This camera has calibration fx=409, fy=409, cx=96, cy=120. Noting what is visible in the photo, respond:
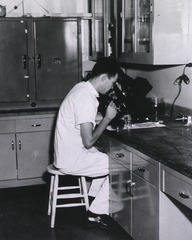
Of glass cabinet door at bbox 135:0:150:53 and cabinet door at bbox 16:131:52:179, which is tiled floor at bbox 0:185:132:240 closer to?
cabinet door at bbox 16:131:52:179

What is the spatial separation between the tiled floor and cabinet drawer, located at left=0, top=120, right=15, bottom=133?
72cm

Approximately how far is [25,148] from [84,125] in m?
1.65

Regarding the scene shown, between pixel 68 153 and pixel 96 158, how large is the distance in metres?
0.25

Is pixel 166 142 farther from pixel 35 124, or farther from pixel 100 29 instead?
pixel 100 29

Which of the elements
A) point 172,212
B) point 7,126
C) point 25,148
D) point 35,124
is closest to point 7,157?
point 25,148

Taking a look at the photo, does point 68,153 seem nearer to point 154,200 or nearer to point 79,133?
point 79,133

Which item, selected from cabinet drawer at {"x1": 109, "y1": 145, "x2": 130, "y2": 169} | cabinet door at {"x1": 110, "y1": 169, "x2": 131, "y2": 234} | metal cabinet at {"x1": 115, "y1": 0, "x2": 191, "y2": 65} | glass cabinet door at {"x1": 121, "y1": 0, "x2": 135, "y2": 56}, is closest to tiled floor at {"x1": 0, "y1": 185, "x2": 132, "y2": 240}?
cabinet door at {"x1": 110, "y1": 169, "x2": 131, "y2": 234}

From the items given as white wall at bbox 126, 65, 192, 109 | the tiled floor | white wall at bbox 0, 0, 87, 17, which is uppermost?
white wall at bbox 0, 0, 87, 17

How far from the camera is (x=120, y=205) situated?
331cm

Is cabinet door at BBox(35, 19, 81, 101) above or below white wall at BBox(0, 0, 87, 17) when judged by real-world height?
below

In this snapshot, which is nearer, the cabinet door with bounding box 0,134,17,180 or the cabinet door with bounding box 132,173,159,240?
the cabinet door with bounding box 132,173,159,240

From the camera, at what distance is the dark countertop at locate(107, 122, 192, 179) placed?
7.91ft

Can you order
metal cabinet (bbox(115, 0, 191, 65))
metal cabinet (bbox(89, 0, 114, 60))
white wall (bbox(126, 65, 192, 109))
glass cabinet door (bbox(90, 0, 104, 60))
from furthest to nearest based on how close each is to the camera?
glass cabinet door (bbox(90, 0, 104, 60)), metal cabinet (bbox(89, 0, 114, 60)), white wall (bbox(126, 65, 192, 109)), metal cabinet (bbox(115, 0, 191, 65))

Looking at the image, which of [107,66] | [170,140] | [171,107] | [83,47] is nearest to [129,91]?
[171,107]
